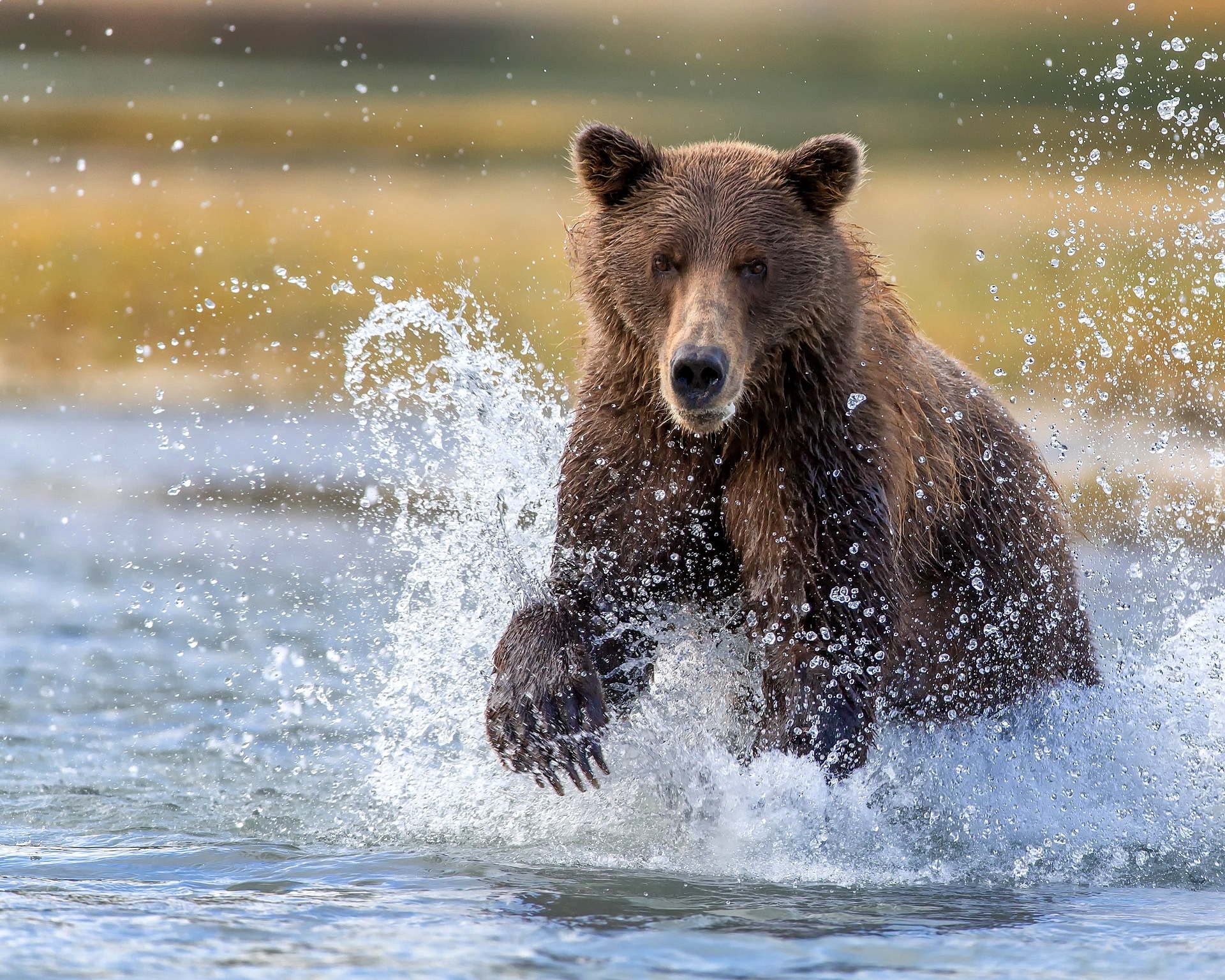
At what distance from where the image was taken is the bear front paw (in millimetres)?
5238

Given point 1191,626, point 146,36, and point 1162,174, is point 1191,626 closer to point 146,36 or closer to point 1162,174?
point 1162,174

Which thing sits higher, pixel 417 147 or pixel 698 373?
pixel 417 147

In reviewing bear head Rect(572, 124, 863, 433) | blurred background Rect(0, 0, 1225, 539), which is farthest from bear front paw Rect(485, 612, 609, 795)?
blurred background Rect(0, 0, 1225, 539)

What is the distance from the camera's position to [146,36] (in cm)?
2411

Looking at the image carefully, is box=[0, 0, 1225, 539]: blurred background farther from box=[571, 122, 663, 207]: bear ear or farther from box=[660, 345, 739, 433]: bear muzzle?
box=[660, 345, 739, 433]: bear muzzle

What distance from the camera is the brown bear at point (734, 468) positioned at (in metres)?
5.19

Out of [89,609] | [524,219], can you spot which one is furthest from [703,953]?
[524,219]

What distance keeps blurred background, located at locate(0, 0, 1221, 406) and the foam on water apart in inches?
311

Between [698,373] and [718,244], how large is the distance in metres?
0.56

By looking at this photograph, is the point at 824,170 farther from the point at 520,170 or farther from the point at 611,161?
the point at 520,170

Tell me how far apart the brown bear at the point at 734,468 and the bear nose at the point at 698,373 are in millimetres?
208

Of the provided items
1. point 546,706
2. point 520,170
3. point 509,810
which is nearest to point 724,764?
point 546,706

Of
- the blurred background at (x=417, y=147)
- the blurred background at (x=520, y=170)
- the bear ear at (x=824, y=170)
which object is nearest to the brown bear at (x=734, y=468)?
the bear ear at (x=824, y=170)

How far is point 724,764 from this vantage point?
5410 millimetres
